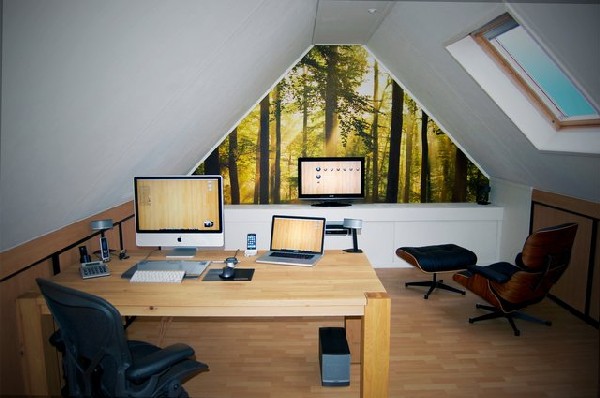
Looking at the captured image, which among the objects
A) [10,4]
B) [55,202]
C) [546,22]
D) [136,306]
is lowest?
[136,306]

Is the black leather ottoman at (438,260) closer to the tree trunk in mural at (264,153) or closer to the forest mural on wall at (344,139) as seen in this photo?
the forest mural on wall at (344,139)

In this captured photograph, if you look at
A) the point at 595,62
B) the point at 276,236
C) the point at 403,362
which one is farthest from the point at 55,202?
the point at 595,62

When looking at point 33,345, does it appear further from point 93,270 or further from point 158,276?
point 158,276

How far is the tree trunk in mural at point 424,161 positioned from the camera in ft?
19.5

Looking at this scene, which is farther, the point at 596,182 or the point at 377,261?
the point at 377,261

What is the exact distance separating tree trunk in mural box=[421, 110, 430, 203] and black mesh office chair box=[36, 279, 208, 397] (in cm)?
462

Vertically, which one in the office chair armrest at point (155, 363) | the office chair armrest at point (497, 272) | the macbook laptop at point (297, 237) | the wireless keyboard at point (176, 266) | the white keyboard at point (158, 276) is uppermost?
the macbook laptop at point (297, 237)

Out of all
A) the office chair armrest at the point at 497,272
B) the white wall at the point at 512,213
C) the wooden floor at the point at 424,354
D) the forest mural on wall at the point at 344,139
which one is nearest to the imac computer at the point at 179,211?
the wooden floor at the point at 424,354

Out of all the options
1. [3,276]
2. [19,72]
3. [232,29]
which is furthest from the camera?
[232,29]

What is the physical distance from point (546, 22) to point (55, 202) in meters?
2.99

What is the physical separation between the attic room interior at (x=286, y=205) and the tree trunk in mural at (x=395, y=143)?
17 cm

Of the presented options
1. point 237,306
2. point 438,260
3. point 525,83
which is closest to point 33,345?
point 237,306

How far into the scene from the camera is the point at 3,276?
7.82 ft

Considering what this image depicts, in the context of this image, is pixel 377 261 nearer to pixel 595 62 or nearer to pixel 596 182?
pixel 596 182
